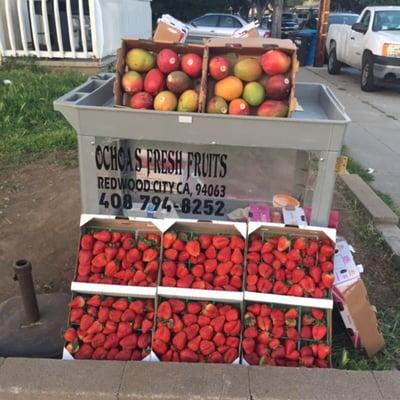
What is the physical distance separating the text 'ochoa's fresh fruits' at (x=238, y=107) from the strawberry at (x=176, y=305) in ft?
3.33

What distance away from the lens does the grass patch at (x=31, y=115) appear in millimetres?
5500

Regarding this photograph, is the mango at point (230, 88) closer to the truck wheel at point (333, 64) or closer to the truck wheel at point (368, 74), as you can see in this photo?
the truck wheel at point (368, 74)

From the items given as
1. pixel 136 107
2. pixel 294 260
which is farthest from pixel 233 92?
pixel 294 260

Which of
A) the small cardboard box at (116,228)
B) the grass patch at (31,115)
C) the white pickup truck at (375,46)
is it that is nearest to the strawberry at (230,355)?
the small cardboard box at (116,228)

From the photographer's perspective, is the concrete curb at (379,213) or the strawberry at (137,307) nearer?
the strawberry at (137,307)

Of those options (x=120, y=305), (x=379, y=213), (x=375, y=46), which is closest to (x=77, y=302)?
(x=120, y=305)

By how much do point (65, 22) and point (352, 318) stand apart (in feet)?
27.2

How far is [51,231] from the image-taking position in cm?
376

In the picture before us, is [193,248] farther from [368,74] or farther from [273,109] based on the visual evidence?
[368,74]

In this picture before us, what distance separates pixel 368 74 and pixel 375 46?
64 centimetres

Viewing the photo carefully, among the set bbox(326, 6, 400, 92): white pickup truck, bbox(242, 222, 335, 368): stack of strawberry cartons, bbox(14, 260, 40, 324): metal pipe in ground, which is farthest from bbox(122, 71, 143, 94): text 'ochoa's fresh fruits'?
bbox(326, 6, 400, 92): white pickup truck

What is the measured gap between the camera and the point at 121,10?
10359mm

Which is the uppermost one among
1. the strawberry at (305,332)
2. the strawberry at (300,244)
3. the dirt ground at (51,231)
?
the strawberry at (300,244)

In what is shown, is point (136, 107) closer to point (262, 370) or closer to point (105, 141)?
point (105, 141)
